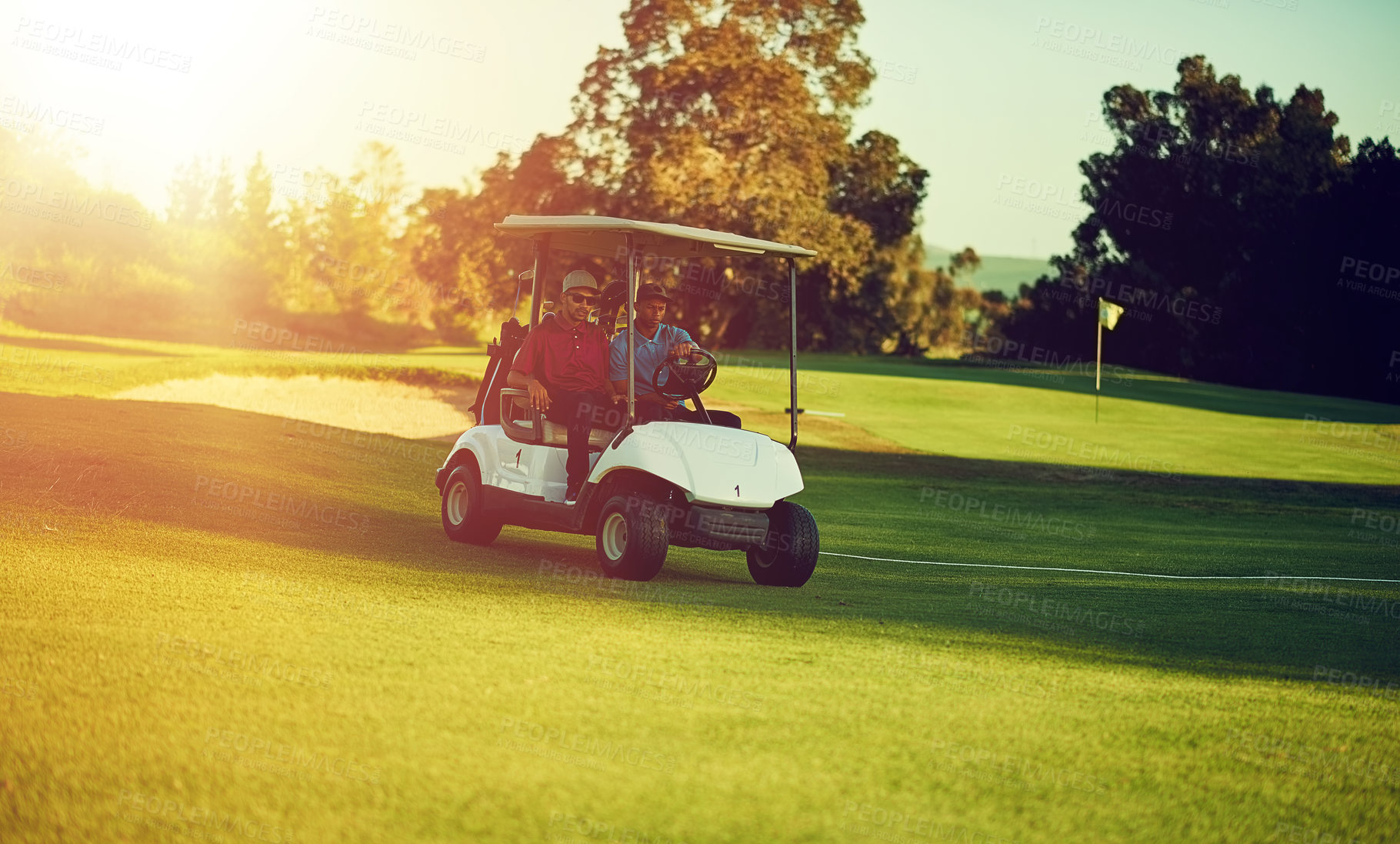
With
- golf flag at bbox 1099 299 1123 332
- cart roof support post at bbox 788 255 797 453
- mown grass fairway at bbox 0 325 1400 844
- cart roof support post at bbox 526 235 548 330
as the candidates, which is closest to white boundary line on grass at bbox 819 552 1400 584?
mown grass fairway at bbox 0 325 1400 844

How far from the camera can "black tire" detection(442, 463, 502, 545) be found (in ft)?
31.8

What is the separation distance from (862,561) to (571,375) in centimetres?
324

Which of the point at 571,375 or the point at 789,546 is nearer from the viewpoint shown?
the point at 789,546

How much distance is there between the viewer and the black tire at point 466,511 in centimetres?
968

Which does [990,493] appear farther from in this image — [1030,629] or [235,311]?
[235,311]

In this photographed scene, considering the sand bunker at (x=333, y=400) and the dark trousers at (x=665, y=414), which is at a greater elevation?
the dark trousers at (x=665, y=414)

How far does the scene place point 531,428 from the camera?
30.5ft

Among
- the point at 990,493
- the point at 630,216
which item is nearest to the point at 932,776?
the point at 990,493

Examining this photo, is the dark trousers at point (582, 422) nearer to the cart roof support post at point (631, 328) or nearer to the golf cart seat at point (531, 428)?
the golf cart seat at point (531, 428)

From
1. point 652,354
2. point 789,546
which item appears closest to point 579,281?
point 652,354

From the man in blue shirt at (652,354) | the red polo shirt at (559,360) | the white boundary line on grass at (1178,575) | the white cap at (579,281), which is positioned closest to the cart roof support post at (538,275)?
the white cap at (579,281)

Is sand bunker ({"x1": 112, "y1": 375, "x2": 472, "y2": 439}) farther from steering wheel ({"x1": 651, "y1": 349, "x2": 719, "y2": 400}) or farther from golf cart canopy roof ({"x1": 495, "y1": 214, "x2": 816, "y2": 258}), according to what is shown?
steering wheel ({"x1": 651, "y1": 349, "x2": 719, "y2": 400})

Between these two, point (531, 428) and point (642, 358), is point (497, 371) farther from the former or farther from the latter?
point (642, 358)

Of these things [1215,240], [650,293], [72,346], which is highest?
[1215,240]
